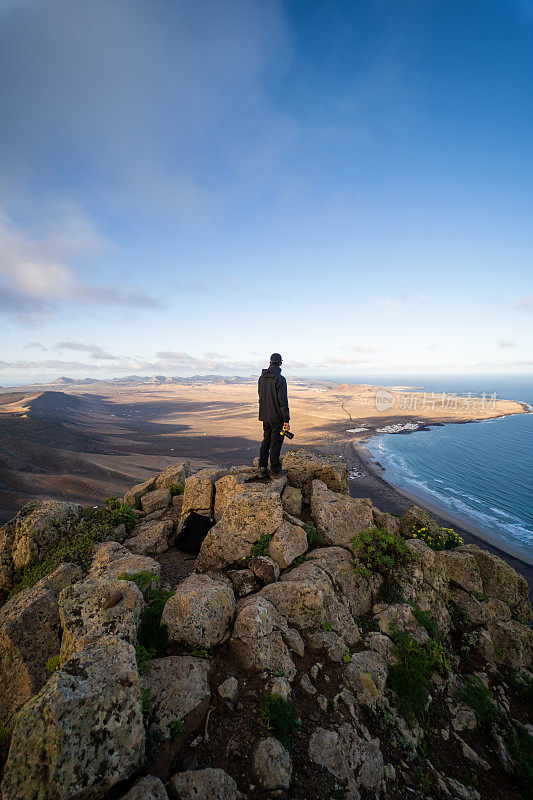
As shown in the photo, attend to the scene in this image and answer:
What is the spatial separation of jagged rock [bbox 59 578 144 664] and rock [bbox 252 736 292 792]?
7.90 ft

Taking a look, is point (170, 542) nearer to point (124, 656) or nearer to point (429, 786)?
point (124, 656)

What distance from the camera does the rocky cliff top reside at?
3.19m

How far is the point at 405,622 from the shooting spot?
6.90 m

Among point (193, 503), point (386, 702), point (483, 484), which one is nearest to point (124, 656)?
point (386, 702)

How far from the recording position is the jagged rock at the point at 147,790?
2.81 metres

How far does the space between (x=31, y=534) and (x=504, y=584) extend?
15579 mm

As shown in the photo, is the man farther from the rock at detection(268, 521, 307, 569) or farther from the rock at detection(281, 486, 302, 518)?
the rock at detection(268, 521, 307, 569)

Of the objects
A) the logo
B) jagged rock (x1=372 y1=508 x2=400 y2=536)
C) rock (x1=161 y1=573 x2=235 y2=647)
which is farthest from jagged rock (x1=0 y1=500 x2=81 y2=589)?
the logo

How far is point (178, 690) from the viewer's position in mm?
4168

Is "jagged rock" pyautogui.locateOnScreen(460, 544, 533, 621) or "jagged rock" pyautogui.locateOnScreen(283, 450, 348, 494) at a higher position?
"jagged rock" pyautogui.locateOnScreen(283, 450, 348, 494)

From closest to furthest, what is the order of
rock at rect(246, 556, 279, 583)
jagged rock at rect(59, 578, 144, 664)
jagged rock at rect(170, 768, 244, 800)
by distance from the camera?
jagged rock at rect(170, 768, 244, 800) → jagged rock at rect(59, 578, 144, 664) → rock at rect(246, 556, 279, 583)

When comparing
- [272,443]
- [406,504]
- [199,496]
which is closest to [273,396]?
[272,443]

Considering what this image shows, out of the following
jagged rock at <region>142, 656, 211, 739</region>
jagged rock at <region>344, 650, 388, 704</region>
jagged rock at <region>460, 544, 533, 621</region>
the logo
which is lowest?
the logo

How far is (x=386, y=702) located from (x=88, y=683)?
16.8ft
